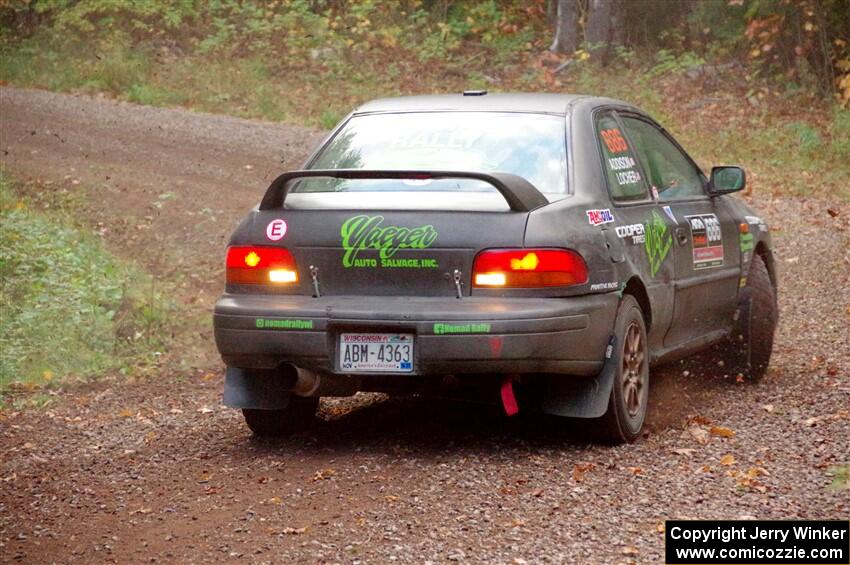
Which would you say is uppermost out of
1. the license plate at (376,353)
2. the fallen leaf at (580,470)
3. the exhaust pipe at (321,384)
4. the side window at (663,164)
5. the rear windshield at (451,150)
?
the rear windshield at (451,150)

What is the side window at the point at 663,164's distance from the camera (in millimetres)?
7000

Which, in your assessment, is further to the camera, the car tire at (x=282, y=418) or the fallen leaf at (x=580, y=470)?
the car tire at (x=282, y=418)

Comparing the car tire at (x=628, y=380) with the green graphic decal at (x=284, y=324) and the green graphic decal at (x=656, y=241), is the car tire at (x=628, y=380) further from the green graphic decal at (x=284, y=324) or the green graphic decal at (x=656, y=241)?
the green graphic decal at (x=284, y=324)

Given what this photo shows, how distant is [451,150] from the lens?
6.24 m

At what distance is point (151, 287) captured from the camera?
10227 millimetres

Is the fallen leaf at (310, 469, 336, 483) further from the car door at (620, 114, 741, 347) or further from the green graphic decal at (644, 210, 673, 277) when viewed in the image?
the car door at (620, 114, 741, 347)

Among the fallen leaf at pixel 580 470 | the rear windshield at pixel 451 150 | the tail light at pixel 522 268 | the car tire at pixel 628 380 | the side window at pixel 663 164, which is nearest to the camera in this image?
the fallen leaf at pixel 580 470

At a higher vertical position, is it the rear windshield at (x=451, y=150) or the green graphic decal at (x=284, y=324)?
the rear windshield at (x=451, y=150)

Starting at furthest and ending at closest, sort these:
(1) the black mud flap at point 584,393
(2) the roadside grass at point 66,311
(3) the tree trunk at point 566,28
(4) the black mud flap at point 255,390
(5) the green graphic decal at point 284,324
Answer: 1. (3) the tree trunk at point 566,28
2. (2) the roadside grass at point 66,311
3. (4) the black mud flap at point 255,390
4. (1) the black mud flap at point 584,393
5. (5) the green graphic decal at point 284,324

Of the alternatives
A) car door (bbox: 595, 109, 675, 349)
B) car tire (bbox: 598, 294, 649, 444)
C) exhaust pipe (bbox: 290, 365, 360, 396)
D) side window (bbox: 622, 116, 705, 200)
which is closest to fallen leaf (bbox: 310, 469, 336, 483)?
exhaust pipe (bbox: 290, 365, 360, 396)

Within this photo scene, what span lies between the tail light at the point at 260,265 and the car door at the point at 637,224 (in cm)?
146

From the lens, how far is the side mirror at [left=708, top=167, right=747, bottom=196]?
728cm

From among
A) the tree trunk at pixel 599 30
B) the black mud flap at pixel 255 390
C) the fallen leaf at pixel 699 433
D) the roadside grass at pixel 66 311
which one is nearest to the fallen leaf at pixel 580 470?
the fallen leaf at pixel 699 433

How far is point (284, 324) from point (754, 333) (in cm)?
318
